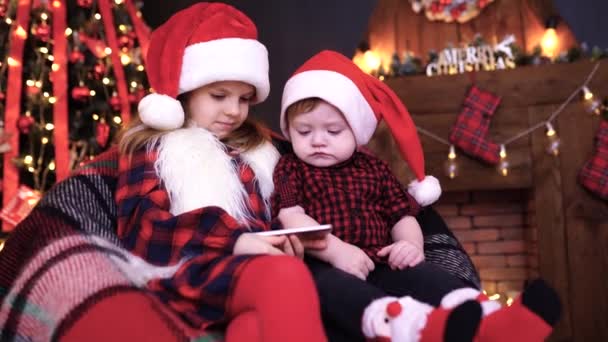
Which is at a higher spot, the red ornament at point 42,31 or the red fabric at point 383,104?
the red ornament at point 42,31

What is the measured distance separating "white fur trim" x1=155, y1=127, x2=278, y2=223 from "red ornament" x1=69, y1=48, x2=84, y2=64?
1.36m

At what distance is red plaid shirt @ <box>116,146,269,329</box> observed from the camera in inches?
38.9

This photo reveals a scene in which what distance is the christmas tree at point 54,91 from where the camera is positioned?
2.34 metres

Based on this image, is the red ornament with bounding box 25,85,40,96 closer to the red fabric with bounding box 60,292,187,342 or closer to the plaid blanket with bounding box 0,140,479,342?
the plaid blanket with bounding box 0,140,479,342

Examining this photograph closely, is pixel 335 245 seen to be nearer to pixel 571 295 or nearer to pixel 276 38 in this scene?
pixel 571 295

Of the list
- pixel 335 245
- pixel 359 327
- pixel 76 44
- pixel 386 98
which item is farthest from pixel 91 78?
pixel 359 327

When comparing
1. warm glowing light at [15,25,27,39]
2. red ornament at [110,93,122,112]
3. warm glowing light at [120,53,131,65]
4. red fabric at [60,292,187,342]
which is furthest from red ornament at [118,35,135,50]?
red fabric at [60,292,187,342]

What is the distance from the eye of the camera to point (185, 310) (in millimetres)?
1021

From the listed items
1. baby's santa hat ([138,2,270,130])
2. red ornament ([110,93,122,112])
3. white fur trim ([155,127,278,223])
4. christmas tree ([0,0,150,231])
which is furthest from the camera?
red ornament ([110,93,122,112])

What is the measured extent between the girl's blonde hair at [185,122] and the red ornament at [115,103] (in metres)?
1.13

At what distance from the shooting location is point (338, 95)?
54.1 inches

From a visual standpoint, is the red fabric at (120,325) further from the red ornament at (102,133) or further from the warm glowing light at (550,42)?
the warm glowing light at (550,42)

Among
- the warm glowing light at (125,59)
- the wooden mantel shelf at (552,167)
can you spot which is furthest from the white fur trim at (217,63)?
the wooden mantel shelf at (552,167)

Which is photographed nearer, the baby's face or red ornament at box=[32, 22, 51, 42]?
the baby's face
